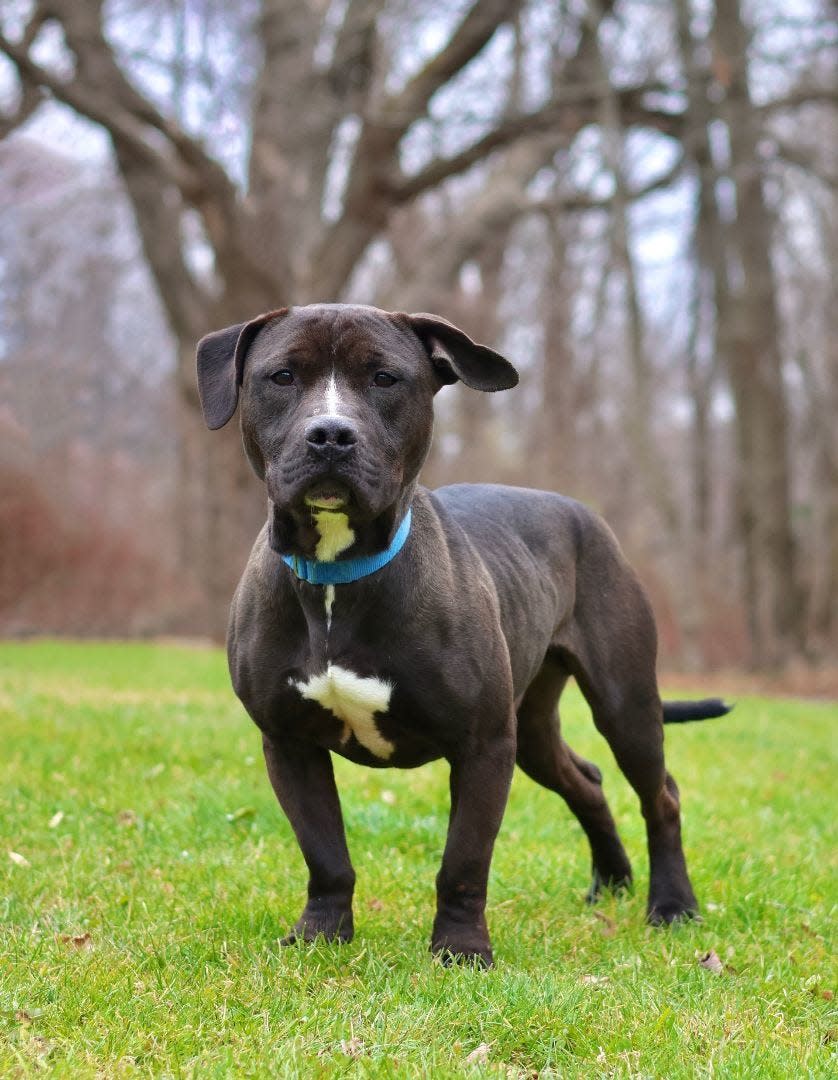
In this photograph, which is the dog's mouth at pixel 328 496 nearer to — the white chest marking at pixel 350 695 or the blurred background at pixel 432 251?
the white chest marking at pixel 350 695

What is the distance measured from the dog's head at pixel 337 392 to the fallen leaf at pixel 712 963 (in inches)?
68.4

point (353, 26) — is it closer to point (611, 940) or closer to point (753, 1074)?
point (611, 940)

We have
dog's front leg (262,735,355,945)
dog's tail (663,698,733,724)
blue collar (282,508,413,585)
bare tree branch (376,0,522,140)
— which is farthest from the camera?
bare tree branch (376,0,522,140)

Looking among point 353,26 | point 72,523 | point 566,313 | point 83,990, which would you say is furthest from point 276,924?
point 566,313

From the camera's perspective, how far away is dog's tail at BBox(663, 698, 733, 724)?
16.5 ft

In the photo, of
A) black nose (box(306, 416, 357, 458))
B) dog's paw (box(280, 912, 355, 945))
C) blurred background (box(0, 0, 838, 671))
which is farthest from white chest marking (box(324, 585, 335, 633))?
blurred background (box(0, 0, 838, 671))

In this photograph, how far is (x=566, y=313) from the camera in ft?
73.5

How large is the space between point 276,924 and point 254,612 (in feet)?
3.43

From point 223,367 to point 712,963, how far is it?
2.37 metres

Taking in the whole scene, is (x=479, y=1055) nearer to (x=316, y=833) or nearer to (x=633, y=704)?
(x=316, y=833)

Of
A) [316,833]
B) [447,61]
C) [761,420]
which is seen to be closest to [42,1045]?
[316,833]

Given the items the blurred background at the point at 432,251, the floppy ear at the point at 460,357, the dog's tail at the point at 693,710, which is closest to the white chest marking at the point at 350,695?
the floppy ear at the point at 460,357

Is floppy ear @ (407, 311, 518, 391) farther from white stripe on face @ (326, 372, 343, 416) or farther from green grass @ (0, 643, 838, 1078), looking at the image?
green grass @ (0, 643, 838, 1078)

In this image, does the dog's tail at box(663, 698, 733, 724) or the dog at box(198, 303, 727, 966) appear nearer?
the dog at box(198, 303, 727, 966)
